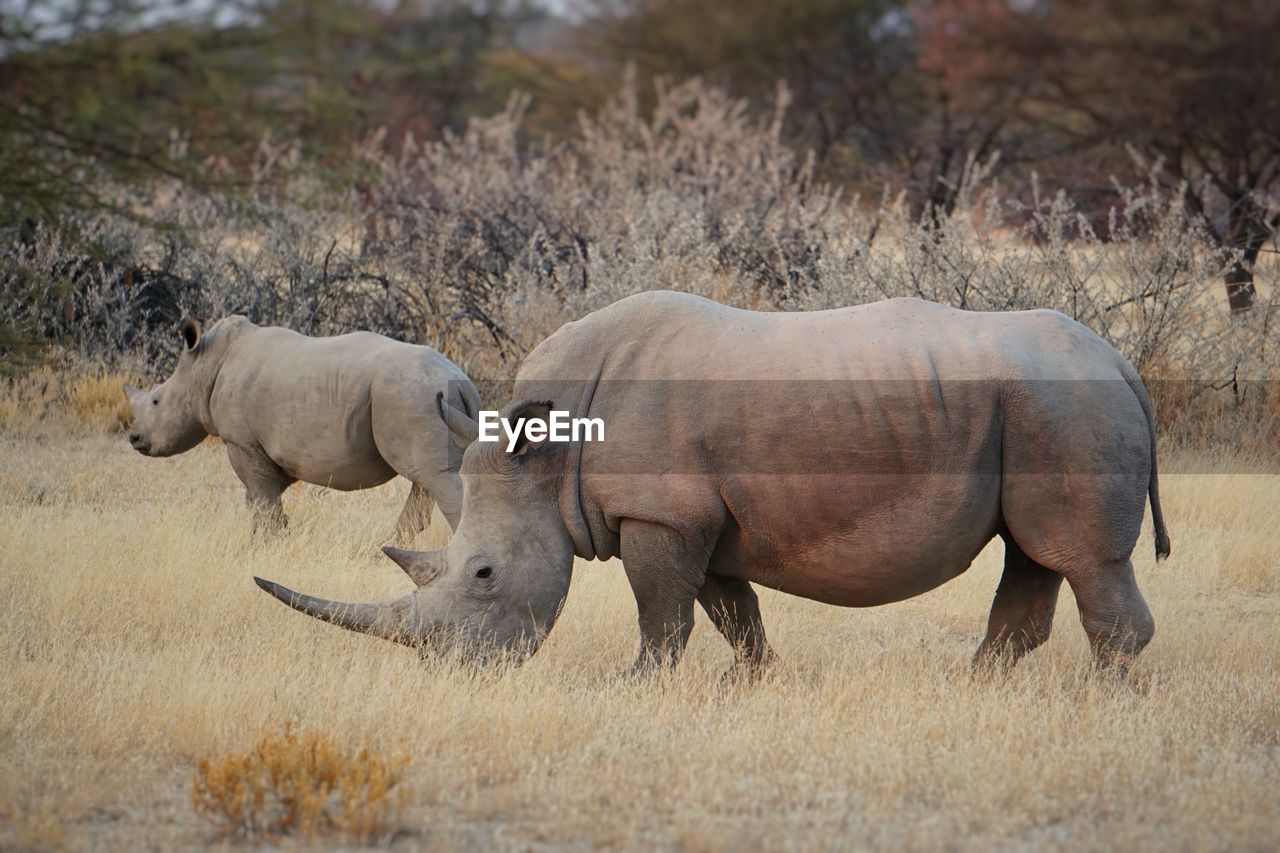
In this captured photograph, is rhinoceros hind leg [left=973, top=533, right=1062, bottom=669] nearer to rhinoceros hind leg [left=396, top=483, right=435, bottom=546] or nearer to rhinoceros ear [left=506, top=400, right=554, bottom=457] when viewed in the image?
rhinoceros ear [left=506, top=400, right=554, bottom=457]

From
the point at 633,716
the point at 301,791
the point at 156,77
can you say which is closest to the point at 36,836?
the point at 301,791

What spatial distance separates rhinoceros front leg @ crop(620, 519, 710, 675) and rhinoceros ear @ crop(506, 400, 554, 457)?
436 mm

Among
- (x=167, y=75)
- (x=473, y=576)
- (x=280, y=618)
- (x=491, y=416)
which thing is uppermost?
(x=167, y=75)

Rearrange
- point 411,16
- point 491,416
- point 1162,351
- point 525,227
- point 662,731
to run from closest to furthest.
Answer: point 662,731, point 491,416, point 1162,351, point 525,227, point 411,16

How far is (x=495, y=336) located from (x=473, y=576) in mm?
5525

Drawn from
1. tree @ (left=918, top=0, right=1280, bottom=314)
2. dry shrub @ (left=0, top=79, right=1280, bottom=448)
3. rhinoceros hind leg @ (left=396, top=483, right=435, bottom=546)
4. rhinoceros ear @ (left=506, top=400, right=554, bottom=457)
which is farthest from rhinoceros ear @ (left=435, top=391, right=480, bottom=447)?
tree @ (left=918, top=0, right=1280, bottom=314)

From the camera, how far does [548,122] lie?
30141mm

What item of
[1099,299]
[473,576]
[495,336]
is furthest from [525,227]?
[473,576]

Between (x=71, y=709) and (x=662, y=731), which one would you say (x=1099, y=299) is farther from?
(x=71, y=709)

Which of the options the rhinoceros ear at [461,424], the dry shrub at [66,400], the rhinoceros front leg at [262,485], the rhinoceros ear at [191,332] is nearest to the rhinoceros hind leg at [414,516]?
the rhinoceros front leg at [262,485]

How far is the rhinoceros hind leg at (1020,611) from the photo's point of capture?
586cm

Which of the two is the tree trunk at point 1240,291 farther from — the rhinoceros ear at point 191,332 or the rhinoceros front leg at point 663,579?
the rhinoceros ear at point 191,332

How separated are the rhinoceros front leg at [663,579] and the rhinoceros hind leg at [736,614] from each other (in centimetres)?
38

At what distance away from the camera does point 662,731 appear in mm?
4992
